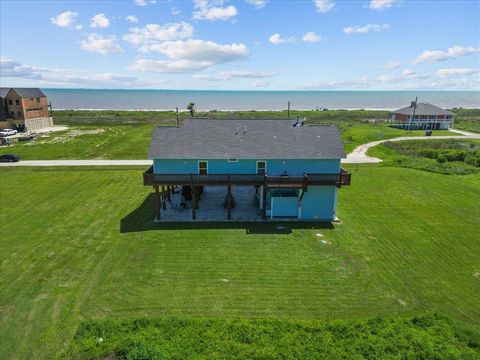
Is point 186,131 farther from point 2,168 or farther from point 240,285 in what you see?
point 2,168

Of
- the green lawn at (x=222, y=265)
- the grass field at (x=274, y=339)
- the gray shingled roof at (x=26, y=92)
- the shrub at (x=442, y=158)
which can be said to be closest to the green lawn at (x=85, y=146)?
the gray shingled roof at (x=26, y=92)

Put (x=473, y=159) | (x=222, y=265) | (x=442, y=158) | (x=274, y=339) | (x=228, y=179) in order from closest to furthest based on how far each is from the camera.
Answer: (x=274, y=339), (x=222, y=265), (x=228, y=179), (x=473, y=159), (x=442, y=158)

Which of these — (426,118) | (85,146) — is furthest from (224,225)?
(426,118)

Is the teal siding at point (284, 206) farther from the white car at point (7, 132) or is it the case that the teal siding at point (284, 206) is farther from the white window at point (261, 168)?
the white car at point (7, 132)

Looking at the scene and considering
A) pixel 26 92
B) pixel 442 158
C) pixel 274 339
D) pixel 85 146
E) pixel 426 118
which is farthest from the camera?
pixel 426 118

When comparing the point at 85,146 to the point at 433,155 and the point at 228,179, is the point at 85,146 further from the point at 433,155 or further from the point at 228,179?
the point at 433,155

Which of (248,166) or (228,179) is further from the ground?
(248,166)

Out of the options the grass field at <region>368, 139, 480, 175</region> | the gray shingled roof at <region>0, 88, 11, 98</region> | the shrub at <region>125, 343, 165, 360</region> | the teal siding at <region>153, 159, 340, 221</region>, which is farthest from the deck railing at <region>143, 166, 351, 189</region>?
the gray shingled roof at <region>0, 88, 11, 98</region>

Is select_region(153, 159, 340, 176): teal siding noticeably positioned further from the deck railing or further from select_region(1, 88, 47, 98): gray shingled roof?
select_region(1, 88, 47, 98): gray shingled roof
